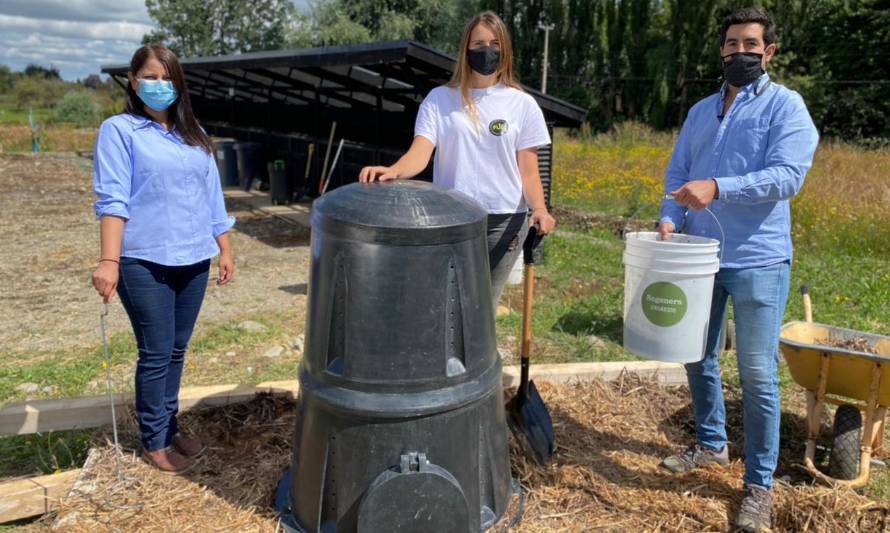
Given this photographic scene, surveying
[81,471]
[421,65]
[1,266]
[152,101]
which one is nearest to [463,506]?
[81,471]

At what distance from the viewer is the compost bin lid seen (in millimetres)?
2404

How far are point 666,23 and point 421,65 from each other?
3190 cm

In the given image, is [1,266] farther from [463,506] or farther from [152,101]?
[463,506]

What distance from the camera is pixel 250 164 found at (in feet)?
52.3

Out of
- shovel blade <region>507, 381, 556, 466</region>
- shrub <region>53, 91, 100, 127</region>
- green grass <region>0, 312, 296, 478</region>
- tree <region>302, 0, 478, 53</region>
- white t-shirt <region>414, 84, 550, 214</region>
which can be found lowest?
green grass <region>0, 312, 296, 478</region>

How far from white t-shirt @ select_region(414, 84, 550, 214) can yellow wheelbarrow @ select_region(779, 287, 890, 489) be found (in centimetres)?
162

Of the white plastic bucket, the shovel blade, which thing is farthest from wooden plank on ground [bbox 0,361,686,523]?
the white plastic bucket

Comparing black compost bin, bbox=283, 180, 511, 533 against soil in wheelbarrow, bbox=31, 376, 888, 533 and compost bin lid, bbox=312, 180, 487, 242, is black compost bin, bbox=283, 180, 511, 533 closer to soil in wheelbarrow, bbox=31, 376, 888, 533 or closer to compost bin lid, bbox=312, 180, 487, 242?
compost bin lid, bbox=312, 180, 487, 242

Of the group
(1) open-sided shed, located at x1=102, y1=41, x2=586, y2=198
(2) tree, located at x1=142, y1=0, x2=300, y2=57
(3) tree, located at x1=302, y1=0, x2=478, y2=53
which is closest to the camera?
(1) open-sided shed, located at x1=102, y1=41, x2=586, y2=198

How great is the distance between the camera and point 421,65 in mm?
8180

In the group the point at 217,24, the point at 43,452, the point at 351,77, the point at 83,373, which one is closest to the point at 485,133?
the point at 43,452

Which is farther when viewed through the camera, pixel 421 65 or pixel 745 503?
pixel 421 65

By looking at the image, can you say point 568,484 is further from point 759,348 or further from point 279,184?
point 279,184

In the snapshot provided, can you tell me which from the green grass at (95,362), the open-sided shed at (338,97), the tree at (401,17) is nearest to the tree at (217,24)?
the tree at (401,17)
